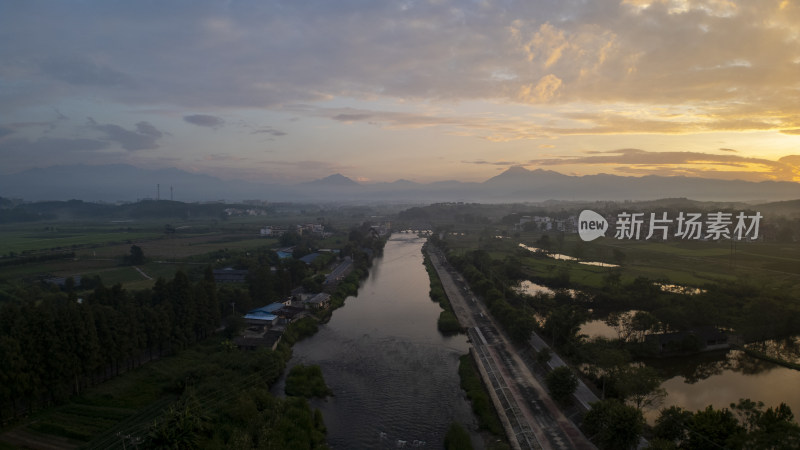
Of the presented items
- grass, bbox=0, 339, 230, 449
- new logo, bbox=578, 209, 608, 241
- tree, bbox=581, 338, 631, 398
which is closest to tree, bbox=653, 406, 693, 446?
tree, bbox=581, 338, 631, 398

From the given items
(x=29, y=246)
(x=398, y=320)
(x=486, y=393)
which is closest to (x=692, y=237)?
(x=398, y=320)

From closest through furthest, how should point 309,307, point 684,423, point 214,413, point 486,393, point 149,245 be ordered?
point 684,423 → point 214,413 → point 486,393 → point 309,307 → point 149,245

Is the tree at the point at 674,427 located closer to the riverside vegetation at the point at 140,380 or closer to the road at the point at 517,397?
the road at the point at 517,397

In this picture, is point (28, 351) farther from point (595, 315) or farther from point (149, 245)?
point (149, 245)

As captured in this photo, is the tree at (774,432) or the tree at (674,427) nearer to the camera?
the tree at (774,432)

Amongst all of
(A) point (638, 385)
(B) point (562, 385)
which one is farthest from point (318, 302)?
(A) point (638, 385)

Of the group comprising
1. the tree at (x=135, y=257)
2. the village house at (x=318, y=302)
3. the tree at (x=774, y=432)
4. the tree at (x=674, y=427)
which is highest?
the tree at (x=135, y=257)

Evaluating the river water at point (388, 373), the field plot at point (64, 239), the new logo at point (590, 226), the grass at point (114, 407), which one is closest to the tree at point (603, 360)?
Result: the river water at point (388, 373)

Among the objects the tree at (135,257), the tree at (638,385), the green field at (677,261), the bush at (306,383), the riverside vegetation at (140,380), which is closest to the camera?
the riverside vegetation at (140,380)
